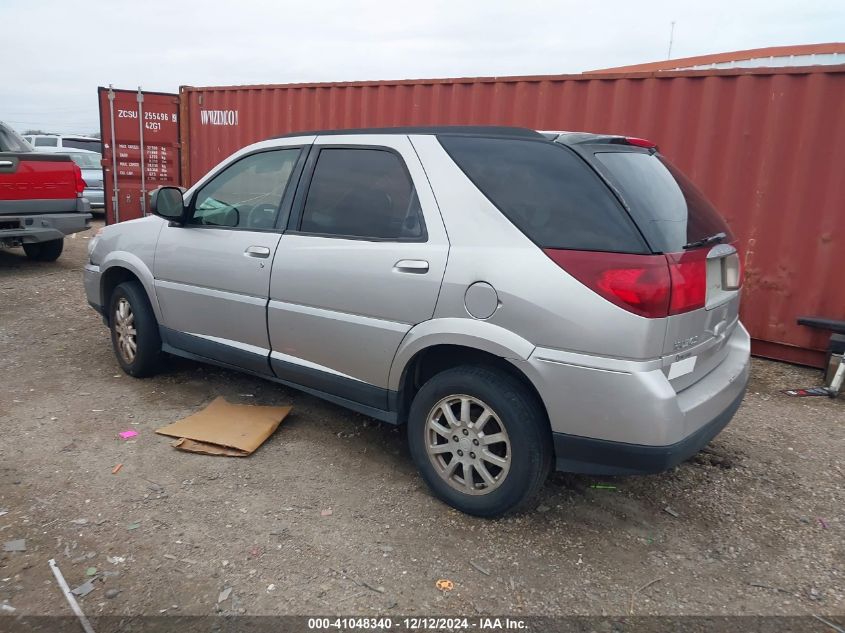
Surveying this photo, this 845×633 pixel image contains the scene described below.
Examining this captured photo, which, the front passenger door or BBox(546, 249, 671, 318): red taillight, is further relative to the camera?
the front passenger door

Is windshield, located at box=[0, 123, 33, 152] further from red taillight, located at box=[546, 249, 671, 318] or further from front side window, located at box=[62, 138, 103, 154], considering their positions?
front side window, located at box=[62, 138, 103, 154]

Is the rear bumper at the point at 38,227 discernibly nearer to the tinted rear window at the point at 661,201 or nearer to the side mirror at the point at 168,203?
the side mirror at the point at 168,203

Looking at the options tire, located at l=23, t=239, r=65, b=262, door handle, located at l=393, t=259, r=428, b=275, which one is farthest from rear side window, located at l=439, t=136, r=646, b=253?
tire, located at l=23, t=239, r=65, b=262

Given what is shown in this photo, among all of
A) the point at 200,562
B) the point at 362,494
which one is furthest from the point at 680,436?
the point at 200,562

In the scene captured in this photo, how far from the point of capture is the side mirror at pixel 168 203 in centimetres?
425

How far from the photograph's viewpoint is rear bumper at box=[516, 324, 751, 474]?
8.55 feet

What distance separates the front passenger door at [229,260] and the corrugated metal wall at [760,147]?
12.4 feet

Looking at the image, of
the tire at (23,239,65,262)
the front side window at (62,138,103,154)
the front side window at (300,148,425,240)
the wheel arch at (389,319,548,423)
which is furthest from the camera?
the front side window at (62,138,103,154)

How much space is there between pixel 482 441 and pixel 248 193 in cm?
222

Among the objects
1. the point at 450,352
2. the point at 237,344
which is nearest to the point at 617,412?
the point at 450,352

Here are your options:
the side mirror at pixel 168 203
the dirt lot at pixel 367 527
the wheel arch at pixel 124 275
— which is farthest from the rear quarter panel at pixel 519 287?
the wheel arch at pixel 124 275

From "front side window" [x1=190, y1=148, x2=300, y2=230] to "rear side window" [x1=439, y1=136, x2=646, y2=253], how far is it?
4.08 ft

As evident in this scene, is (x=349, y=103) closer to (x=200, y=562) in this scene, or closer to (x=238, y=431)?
(x=238, y=431)

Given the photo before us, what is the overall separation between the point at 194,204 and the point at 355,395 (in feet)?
5.93
